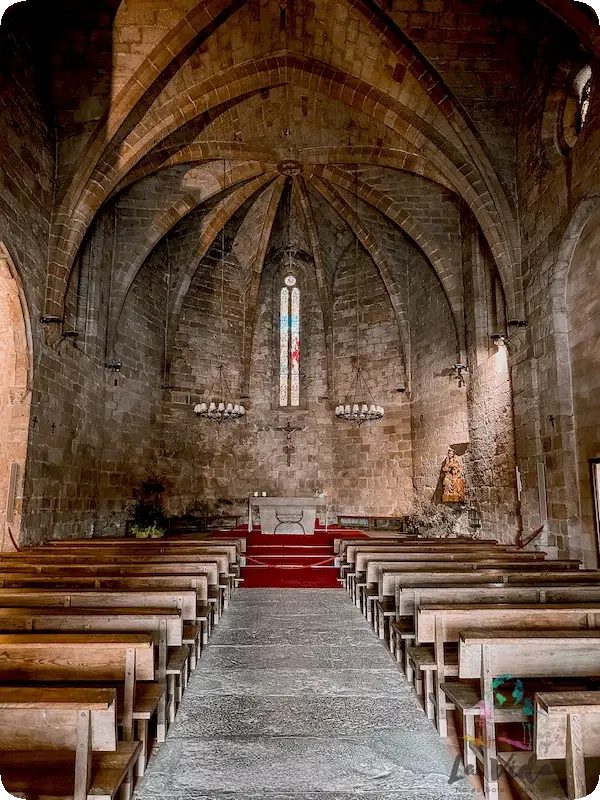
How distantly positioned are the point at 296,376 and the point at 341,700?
43.7 feet

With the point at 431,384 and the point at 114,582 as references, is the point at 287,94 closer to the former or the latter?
the point at 431,384

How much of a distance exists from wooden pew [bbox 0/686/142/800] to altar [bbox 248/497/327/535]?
31.9ft

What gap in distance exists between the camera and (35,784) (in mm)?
2303

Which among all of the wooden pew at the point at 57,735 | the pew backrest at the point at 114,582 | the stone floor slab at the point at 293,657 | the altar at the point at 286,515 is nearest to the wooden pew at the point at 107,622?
the wooden pew at the point at 57,735

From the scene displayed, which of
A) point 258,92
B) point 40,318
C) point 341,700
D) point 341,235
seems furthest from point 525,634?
point 341,235

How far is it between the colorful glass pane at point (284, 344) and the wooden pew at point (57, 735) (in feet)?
47.8

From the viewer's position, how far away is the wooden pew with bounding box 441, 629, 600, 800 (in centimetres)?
287

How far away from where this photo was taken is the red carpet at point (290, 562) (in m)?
8.42

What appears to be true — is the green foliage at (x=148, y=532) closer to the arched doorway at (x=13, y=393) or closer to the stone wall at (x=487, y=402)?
the arched doorway at (x=13, y=393)

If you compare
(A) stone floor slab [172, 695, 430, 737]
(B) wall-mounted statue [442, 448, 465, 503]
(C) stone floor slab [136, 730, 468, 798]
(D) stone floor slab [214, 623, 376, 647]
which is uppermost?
(B) wall-mounted statue [442, 448, 465, 503]

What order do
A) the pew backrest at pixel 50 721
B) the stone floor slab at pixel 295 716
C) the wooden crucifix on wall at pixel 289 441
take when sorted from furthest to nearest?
1. the wooden crucifix on wall at pixel 289 441
2. the stone floor slab at pixel 295 716
3. the pew backrest at pixel 50 721

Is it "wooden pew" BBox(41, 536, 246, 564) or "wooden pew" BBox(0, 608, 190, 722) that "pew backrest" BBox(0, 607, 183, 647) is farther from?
"wooden pew" BBox(41, 536, 246, 564)

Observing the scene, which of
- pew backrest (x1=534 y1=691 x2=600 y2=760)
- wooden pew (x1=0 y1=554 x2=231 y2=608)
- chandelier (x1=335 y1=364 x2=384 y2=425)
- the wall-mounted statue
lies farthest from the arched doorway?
the wall-mounted statue

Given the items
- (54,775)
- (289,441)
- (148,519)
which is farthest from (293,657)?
(289,441)
